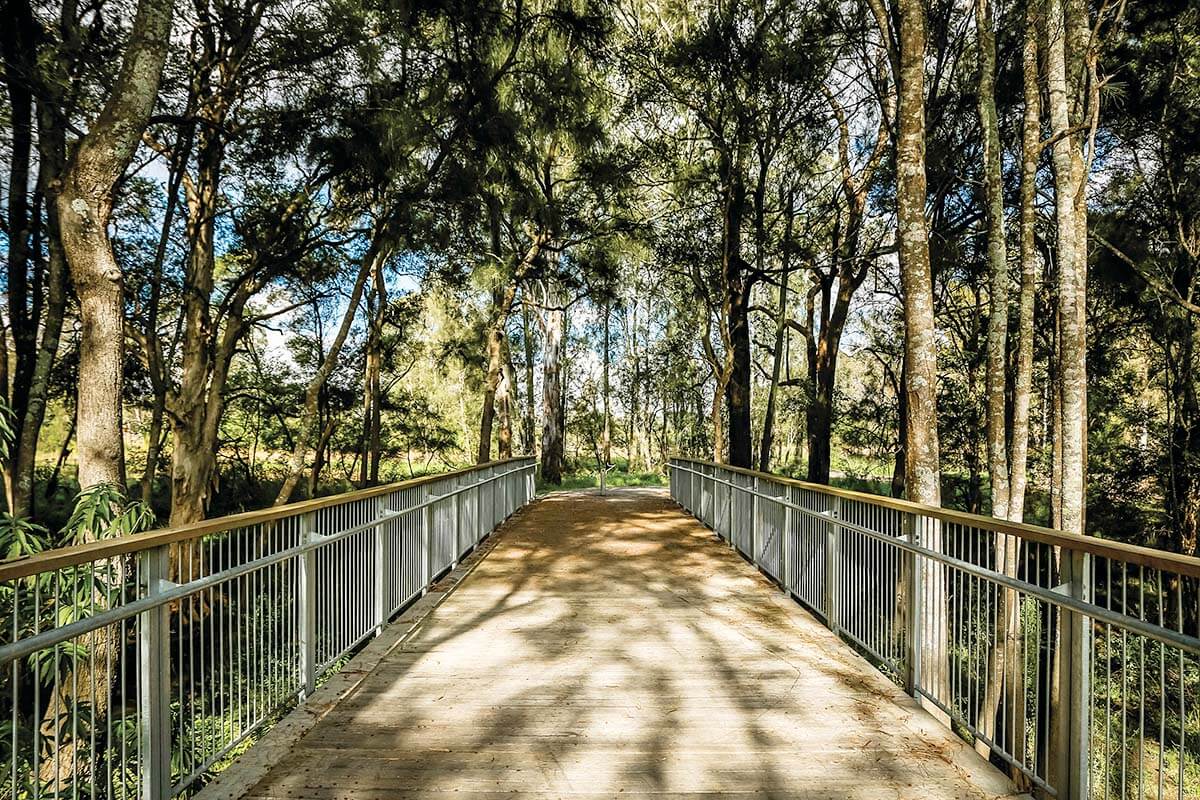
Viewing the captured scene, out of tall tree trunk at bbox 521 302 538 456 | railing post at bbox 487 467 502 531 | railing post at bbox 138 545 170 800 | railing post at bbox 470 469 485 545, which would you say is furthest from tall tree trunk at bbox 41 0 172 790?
tall tree trunk at bbox 521 302 538 456

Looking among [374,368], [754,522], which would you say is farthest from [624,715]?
[374,368]

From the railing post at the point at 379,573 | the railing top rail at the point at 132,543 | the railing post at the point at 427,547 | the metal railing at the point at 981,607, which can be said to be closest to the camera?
the railing top rail at the point at 132,543

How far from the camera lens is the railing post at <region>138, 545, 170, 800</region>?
2.58 m

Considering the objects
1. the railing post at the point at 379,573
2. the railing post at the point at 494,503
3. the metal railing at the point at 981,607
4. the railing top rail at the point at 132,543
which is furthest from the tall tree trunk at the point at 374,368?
the railing top rail at the point at 132,543

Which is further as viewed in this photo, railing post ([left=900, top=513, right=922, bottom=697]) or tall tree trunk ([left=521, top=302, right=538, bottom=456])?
tall tree trunk ([left=521, top=302, right=538, bottom=456])

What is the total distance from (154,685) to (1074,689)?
11.8 ft

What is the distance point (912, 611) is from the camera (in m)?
3.97

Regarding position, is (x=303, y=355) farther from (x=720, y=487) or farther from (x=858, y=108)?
(x=858, y=108)

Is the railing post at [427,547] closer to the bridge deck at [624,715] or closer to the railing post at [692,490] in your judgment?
the bridge deck at [624,715]

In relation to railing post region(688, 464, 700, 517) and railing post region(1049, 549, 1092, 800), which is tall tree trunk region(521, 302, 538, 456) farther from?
railing post region(1049, 549, 1092, 800)

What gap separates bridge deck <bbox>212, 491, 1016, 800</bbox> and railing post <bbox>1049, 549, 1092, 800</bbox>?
1.36 ft

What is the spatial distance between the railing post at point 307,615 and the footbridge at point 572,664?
1 centimetres

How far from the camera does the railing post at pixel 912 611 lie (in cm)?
395

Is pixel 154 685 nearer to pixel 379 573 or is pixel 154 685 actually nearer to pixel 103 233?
pixel 379 573
